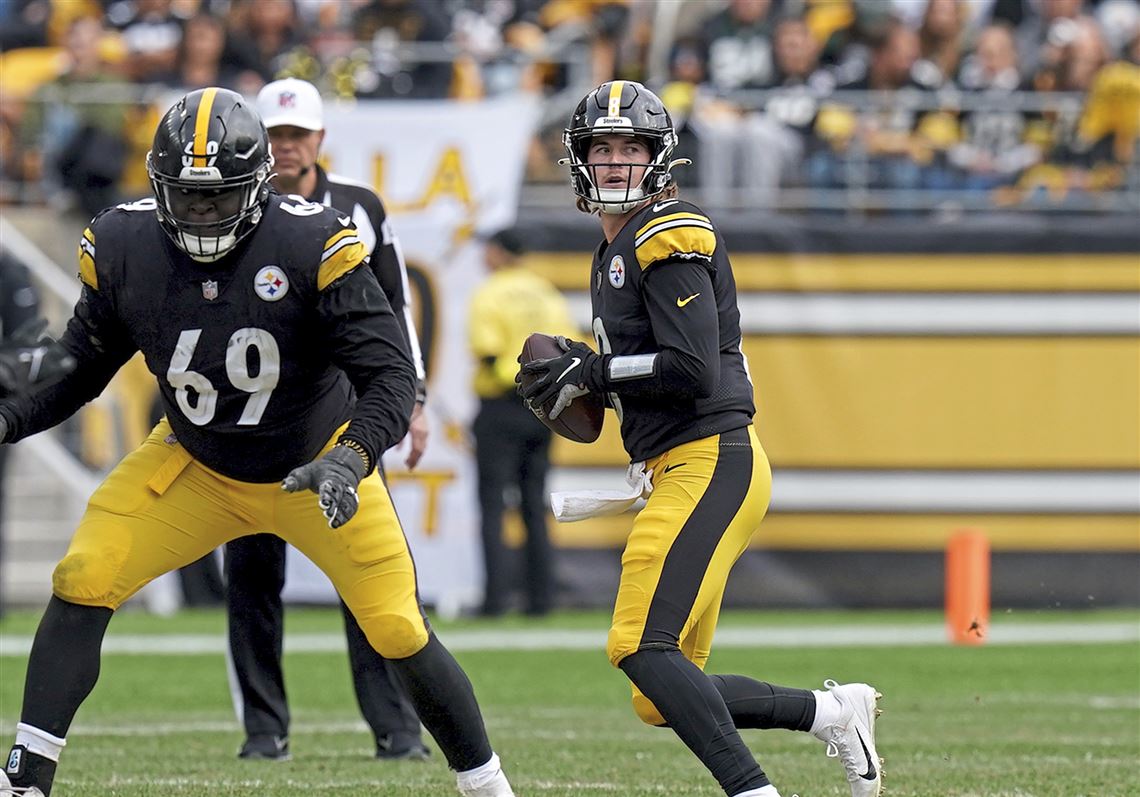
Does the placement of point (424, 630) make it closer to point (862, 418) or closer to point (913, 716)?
point (913, 716)

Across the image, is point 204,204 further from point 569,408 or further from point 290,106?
point 290,106

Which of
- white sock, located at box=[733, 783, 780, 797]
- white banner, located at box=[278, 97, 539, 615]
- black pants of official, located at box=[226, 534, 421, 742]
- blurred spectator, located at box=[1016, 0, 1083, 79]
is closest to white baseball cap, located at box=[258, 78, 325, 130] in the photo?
black pants of official, located at box=[226, 534, 421, 742]

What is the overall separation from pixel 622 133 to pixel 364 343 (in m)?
0.84

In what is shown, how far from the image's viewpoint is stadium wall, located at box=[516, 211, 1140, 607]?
39.6ft

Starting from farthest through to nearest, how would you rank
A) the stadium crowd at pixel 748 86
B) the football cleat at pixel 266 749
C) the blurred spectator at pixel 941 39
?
the blurred spectator at pixel 941 39 < the stadium crowd at pixel 748 86 < the football cleat at pixel 266 749

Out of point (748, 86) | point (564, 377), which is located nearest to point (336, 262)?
point (564, 377)

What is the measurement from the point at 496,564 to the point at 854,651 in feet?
7.59

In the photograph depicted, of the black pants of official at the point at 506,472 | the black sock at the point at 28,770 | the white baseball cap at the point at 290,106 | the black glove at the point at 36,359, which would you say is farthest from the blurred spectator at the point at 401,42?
the black sock at the point at 28,770

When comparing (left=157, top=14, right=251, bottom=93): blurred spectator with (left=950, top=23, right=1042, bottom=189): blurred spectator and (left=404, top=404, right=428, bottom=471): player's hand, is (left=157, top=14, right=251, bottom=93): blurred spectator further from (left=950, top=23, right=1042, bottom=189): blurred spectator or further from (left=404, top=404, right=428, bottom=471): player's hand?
(left=404, top=404, right=428, bottom=471): player's hand

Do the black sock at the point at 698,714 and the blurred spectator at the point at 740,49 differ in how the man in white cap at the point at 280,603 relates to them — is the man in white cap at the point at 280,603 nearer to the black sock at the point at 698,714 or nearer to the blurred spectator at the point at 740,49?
the black sock at the point at 698,714

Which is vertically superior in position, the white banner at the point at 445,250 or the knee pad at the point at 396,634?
the knee pad at the point at 396,634

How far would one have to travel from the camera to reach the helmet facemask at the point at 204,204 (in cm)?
455

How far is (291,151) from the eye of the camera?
21.0 ft

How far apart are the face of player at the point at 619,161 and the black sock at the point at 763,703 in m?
1.26
